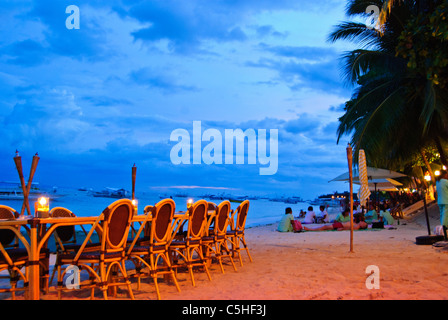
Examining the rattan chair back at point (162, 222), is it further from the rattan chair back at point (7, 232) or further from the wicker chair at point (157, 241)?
the rattan chair back at point (7, 232)

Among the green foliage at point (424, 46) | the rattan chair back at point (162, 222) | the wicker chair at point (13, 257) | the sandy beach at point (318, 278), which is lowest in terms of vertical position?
the sandy beach at point (318, 278)

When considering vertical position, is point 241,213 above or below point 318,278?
above

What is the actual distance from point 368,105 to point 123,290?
35.5ft

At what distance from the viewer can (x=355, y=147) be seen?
12.8 m

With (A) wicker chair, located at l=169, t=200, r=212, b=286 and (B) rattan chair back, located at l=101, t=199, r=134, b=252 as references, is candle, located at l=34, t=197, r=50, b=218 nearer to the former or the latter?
(B) rattan chair back, located at l=101, t=199, r=134, b=252

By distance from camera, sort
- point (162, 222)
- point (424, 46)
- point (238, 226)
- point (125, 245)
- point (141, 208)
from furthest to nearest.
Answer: point (141, 208) < point (424, 46) < point (238, 226) < point (162, 222) < point (125, 245)

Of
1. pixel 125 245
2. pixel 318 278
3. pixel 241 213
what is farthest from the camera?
pixel 241 213

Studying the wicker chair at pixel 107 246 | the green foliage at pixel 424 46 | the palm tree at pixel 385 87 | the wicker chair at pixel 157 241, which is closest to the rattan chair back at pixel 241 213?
the wicker chair at pixel 157 241

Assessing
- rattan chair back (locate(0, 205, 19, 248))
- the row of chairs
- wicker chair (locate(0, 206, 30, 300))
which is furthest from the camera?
rattan chair back (locate(0, 205, 19, 248))

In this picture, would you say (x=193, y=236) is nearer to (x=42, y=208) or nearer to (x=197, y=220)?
(x=197, y=220)

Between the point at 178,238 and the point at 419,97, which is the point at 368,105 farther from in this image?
the point at 178,238

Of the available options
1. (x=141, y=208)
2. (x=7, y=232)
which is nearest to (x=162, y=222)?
(x=7, y=232)

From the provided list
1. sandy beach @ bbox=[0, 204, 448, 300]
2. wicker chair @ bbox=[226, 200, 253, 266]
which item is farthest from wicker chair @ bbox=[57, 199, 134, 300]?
wicker chair @ bbox=[226, 200, 253, 266]
